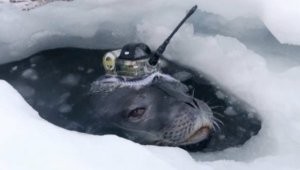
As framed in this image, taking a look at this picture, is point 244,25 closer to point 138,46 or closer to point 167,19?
point 167,19

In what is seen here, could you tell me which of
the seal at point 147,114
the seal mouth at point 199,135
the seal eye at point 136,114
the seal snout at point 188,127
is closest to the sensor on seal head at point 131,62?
the seal at point 147,114

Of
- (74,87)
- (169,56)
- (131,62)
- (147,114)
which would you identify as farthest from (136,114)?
(169,56)

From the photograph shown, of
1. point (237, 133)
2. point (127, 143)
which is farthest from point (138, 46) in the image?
point (127, 143)

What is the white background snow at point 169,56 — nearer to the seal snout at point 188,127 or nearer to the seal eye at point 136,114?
the seal snout at point 188,127

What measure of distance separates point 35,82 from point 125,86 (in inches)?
31.5

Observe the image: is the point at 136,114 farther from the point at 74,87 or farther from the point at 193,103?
the point at 74,87

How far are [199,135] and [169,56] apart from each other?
3.11 ft

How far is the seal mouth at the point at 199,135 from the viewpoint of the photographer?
252 centimetres

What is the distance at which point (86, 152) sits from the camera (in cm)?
191

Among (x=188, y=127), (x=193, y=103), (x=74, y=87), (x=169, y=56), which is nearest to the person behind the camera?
(x=188, y=127)

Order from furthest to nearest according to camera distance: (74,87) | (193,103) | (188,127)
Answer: (74,87)
(193,103)
(188,127)

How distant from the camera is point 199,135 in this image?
255 cm

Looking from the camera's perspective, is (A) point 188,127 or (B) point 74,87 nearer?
(A) point 188,127

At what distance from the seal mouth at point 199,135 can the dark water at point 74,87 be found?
5 centimetres
